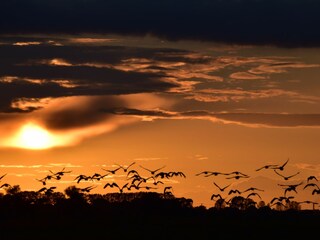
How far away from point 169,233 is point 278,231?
20.7m

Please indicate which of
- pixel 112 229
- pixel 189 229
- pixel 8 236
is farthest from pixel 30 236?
pixel 189 229

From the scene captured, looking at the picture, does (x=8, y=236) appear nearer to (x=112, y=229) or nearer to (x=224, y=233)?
(x=112, y=229)

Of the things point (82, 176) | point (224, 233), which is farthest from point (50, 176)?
point (224, 233)

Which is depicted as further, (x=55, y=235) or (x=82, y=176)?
(x=55, y=235)

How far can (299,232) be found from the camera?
18662 centimetres

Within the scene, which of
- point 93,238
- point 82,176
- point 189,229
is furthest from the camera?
point 189,229

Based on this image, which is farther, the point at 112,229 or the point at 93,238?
the point at 112,229

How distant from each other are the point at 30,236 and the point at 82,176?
50.2 m

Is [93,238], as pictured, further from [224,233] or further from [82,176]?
[82,176]

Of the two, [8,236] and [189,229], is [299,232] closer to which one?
[189,229]

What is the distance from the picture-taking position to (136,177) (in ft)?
469

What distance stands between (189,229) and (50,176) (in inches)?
2312

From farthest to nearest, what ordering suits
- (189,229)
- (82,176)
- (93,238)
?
(189,229), (93,238), (82,176)

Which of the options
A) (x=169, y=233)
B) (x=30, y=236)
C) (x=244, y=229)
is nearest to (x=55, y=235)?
(x=30, y=236)
